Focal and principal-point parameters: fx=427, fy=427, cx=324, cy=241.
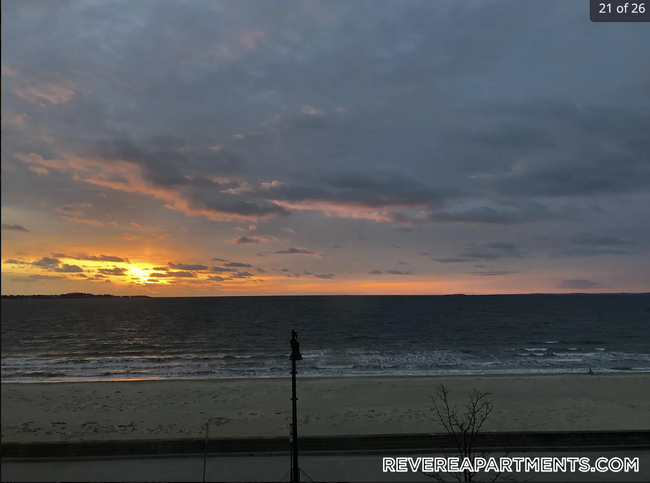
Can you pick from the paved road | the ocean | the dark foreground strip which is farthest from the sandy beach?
the ocean

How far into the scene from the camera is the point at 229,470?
14.4 metres

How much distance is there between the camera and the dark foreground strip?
15.4 m

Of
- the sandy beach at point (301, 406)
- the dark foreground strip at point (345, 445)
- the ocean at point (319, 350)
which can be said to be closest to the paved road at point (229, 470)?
the dark foreground strip at point (345, 445)

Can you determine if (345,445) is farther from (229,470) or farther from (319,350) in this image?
(319,350)

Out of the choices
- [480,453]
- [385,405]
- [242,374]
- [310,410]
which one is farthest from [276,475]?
[242,374]

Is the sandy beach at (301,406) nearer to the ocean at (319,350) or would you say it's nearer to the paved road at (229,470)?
the paved road at (229,470)

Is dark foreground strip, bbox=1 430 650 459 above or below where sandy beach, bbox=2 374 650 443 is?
above

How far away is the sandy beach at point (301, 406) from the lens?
21594 mm

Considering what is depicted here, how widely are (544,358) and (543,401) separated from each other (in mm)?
29827

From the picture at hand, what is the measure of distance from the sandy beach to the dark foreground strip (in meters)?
4.79

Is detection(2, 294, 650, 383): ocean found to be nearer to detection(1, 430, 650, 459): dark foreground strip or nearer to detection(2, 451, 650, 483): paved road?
detection(1, 430, 650, 459): dark foreground strip

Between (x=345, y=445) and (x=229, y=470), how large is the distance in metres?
4.26

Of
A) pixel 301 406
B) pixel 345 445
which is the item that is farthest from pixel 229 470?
pixel 301 406

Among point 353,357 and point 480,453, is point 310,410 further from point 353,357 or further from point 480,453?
point 353,357
